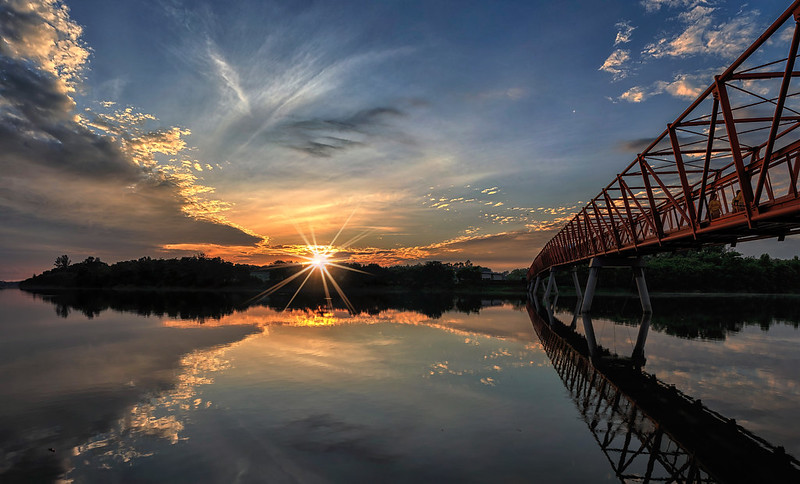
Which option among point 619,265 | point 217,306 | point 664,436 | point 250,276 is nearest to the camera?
point 664,436

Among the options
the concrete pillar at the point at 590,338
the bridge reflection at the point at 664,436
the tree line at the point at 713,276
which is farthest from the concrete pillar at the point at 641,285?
the tree line at the point at 713,276

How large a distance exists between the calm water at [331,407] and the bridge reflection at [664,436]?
21.8 inches

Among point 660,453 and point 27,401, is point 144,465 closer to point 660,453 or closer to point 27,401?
point 27,401

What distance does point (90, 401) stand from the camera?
1405 cm

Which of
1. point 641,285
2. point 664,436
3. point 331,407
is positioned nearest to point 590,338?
point 664,436

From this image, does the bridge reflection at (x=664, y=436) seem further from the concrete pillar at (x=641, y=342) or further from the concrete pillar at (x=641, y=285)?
the concrete pillar at (x=641, y=285)

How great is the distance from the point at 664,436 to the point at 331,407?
33.0ft

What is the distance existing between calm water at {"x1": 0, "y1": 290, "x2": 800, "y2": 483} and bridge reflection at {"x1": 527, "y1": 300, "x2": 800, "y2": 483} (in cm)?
55

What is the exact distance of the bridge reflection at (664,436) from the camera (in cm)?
880

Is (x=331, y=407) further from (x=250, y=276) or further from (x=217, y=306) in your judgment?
(x=250, y=276)

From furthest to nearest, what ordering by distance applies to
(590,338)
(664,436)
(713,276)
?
(713,276), (590,338), (664,436)

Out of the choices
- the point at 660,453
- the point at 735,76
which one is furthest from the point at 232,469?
the point at 735,76

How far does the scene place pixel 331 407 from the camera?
1309 cm

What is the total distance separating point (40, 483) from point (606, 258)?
49.2 meters
